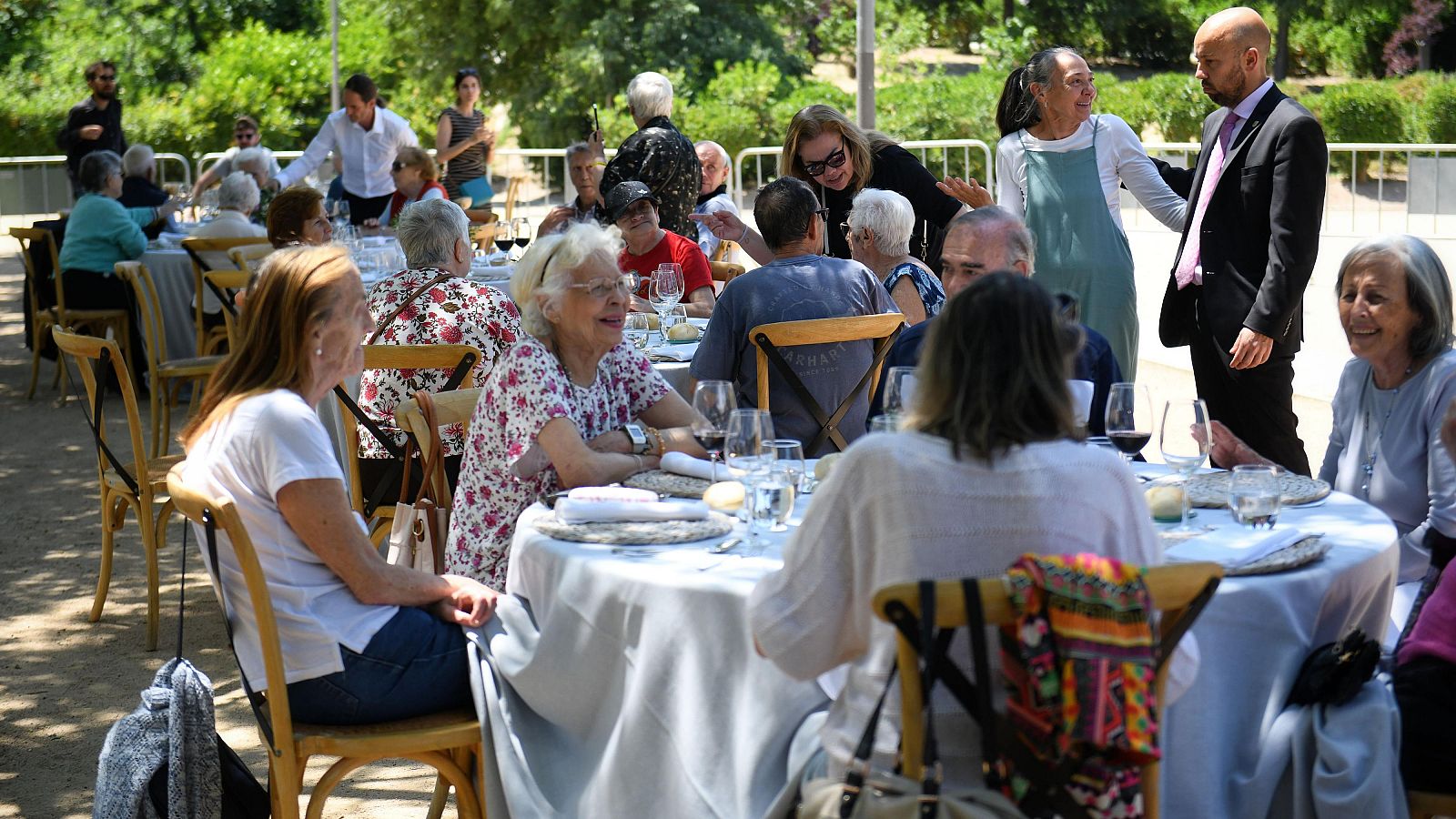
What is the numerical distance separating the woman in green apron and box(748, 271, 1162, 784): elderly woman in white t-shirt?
3.55 meters

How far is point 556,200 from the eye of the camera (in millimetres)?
21844

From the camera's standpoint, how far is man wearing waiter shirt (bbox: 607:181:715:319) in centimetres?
620

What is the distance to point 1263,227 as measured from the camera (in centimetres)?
484

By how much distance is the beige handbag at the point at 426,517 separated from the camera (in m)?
3.64

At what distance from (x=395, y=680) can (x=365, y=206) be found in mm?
8718

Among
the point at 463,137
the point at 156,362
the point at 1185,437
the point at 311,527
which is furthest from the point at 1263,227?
the point at 463,137

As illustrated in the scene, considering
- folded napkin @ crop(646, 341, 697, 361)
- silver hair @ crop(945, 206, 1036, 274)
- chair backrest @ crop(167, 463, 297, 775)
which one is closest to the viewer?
chair backrest @ crop(167, 463, 297, 775)

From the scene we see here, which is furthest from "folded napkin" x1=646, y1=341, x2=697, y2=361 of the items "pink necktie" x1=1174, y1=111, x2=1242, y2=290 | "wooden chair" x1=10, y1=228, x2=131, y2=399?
"wooden chair" x1=10, y1=228, x2=131, y2=399

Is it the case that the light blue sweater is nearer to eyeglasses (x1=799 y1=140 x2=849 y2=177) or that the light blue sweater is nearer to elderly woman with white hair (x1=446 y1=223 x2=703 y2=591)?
eyeglasses (x1=799 y1=140 x2=849 y2=177)

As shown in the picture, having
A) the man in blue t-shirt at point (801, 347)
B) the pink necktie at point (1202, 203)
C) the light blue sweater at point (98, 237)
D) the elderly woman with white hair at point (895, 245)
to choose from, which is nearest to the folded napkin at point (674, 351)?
the man in blue t-shirt at point (801, 347)

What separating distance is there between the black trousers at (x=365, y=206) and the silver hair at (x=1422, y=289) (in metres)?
8.80

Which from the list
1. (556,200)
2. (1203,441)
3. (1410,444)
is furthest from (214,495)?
(556,200)

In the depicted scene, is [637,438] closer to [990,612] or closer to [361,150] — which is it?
[990,612]

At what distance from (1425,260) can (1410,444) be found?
41 centimetres
